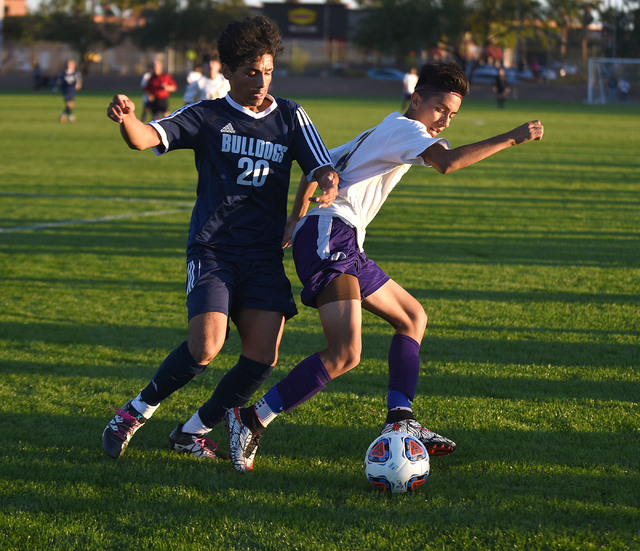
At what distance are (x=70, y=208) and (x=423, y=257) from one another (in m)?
5.11

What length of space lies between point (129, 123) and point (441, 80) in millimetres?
1318

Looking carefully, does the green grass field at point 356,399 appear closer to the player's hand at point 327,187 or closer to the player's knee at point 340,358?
the player's knee at point 340,358

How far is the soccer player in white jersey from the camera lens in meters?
3.46

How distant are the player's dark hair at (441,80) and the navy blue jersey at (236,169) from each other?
524 millimetres

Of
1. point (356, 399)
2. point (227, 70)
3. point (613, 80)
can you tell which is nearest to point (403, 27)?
point (613, 80)

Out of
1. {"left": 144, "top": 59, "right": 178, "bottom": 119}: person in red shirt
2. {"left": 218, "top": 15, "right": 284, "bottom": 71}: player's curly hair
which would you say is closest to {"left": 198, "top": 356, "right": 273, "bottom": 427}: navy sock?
{"left": 218, "top": 15, "right": 284, "bottom": 71}: player's curly hair

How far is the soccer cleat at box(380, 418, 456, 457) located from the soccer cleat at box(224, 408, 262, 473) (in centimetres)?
54

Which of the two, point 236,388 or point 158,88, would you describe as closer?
point 236,388

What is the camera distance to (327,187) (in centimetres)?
349

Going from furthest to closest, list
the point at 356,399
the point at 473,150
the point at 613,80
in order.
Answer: the point at 613,80, the point at 356,399, the point at 473,150

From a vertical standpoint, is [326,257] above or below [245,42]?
below

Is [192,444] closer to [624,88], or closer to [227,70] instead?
[227,70]

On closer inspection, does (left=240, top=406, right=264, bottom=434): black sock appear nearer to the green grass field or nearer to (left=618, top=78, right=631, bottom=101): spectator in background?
Result: the green grass field

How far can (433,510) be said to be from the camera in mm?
3166
